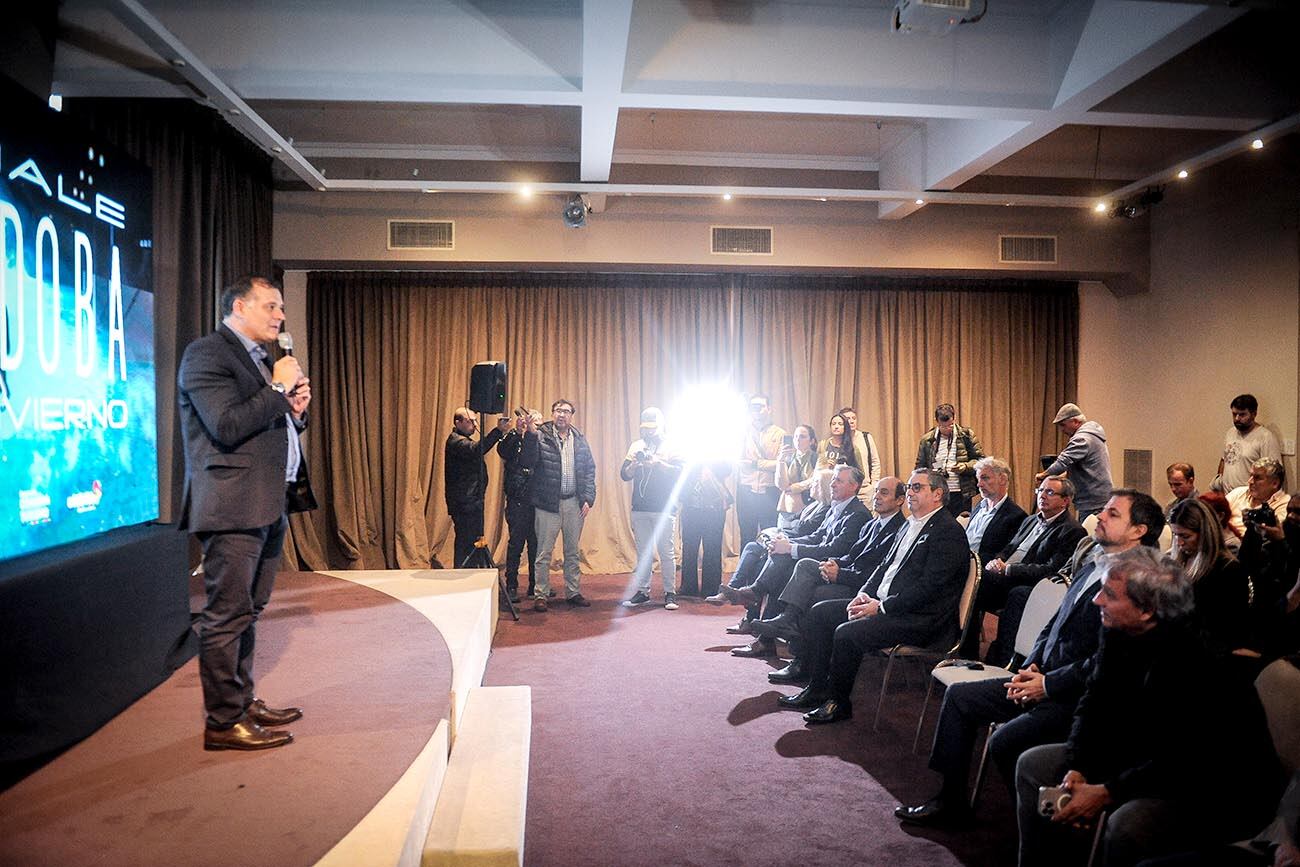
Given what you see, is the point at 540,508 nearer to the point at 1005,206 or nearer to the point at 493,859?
the point at 493,859

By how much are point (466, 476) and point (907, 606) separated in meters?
3.61

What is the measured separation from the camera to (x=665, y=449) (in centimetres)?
680

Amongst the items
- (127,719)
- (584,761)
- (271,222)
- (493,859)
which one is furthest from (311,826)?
(271,222)

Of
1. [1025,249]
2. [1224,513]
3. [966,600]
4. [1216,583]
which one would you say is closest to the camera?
[1216,583]

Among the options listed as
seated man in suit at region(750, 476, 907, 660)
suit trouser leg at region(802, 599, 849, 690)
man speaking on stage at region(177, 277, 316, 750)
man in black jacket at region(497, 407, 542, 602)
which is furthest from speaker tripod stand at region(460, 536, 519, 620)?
man speaking on stage at region(177, 277, 316, 750)

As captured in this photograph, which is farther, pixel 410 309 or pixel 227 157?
pixel 410 309

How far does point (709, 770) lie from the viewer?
3.47 metres

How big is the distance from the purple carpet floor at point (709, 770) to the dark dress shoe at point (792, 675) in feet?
0.21

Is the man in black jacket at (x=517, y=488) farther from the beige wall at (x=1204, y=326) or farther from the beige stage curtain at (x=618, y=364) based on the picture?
the beige wall at (x=1204, y=326)

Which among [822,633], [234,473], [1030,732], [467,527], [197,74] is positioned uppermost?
[197,74]

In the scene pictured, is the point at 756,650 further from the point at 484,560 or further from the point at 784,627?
the point at 484,560

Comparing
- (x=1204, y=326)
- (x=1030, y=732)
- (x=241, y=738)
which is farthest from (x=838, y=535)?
(x=1204, y=326)

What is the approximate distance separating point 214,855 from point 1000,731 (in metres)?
2.24

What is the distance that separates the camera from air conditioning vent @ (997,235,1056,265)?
7.89 metres
